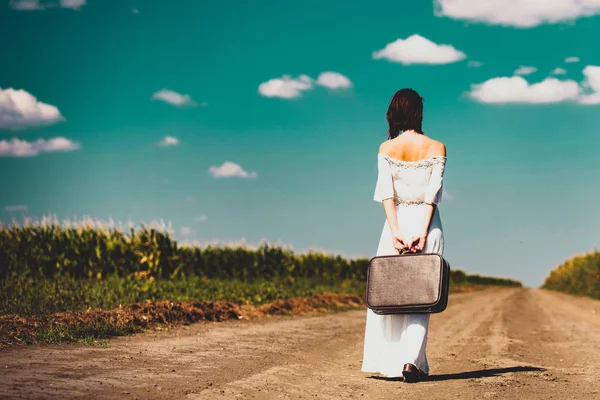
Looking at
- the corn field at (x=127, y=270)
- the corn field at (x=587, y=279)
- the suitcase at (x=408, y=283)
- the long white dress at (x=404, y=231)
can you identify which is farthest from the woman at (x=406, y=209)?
the corn field at (x=587, y=279)

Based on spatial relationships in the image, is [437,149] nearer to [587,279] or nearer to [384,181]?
[384,181]

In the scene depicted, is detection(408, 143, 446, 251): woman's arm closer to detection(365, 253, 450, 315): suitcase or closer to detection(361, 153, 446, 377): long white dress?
detection(361, 153, 446, 377): long white dress

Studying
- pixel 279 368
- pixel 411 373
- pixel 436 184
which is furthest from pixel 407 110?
pixel 279 368

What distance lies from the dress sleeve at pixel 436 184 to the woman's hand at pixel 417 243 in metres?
0.32

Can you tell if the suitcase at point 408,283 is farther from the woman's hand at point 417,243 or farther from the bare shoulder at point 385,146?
the bare shoulder at point 385,146

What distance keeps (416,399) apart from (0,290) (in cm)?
1159

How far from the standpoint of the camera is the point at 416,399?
4.82 meters

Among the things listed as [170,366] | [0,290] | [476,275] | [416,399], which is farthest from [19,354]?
[476,275]

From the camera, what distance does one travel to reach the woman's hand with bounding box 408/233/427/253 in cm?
561

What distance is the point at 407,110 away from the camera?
5.83 meters

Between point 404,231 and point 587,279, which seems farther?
point 587,279

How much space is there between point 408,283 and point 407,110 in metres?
1.59

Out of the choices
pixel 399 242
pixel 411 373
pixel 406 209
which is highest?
pixel 406 209

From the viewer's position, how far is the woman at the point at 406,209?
566cm
